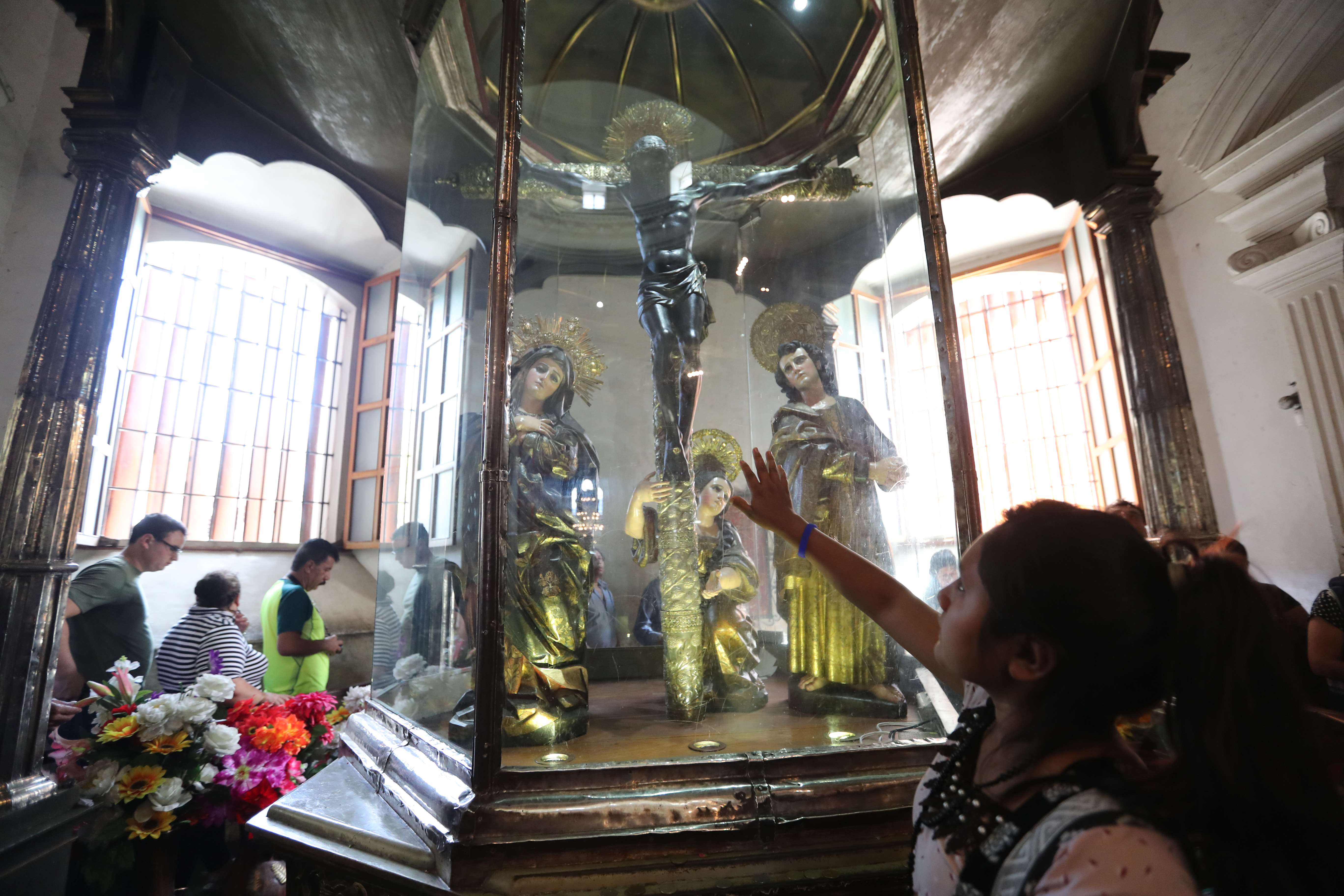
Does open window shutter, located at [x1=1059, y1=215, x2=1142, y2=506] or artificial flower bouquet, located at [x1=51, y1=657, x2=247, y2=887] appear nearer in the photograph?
artificial flower bouquet, located at [x1=51, y1=657, x2=247, y2=887]

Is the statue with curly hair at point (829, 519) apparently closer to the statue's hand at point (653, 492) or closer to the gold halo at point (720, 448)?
the gold halo at point (720, 448)

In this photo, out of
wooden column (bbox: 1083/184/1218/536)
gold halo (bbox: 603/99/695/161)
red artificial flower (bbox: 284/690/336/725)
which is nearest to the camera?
red artificial flower (bbox: 284/690/336/725)

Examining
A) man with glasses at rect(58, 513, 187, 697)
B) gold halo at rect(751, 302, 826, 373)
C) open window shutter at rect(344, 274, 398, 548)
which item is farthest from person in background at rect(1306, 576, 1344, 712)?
open window shutter at rect(344, 274, 398, 548)

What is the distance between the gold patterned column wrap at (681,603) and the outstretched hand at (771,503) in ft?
2.77

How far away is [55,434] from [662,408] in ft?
7.91

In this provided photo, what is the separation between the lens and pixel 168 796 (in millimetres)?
1931

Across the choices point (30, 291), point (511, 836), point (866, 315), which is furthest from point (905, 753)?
point (30, 291)

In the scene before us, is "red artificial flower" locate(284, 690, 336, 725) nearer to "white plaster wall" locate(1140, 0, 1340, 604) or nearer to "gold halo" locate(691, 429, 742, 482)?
"gold halo" locate(691, 429, 742, 482)

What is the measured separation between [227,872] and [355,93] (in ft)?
10.5

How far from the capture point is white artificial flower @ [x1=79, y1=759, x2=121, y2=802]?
1.93 m

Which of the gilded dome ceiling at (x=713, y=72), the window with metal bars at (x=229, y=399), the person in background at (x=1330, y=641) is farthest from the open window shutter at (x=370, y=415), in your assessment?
the person in background at (x=1330, y=641)

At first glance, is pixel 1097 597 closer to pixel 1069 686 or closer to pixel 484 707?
pixel 1069 686

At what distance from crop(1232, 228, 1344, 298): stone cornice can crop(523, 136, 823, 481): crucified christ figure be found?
2392mm

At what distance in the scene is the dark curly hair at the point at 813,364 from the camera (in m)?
2.28
